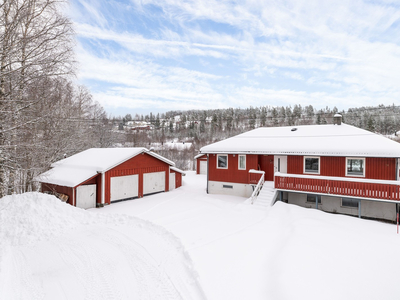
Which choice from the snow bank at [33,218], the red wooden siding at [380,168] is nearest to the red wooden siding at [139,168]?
the snow bank at [33,218]

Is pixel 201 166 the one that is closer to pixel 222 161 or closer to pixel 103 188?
pixel 222 161

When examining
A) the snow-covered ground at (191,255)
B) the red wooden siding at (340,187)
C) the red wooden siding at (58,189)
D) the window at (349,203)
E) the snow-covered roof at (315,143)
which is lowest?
the snow-covered ground at (191,255)

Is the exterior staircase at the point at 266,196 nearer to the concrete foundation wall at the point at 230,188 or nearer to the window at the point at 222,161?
the concrete foundation wall at the point at 230,188

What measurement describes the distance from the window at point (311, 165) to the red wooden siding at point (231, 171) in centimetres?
314

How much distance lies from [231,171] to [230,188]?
1245 millimetres

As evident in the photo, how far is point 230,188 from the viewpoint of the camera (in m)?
16.8

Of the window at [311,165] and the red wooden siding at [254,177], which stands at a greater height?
the window at [311,165]

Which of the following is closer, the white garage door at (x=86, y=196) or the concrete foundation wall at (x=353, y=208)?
the concrete foundation wall at (x=353, y=208)

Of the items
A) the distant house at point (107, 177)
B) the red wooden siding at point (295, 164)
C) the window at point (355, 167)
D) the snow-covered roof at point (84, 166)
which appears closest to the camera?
the window at point (355, 167)

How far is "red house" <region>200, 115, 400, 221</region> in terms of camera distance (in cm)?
1233

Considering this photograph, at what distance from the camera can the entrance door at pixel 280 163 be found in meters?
15.6

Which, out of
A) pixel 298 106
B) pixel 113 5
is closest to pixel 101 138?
pixel 113 5

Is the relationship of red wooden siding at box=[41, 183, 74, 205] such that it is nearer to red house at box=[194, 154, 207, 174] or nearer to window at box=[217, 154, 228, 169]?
window at box=[217, 154, 228, 169]

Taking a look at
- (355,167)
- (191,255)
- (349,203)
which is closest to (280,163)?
(355,167)
